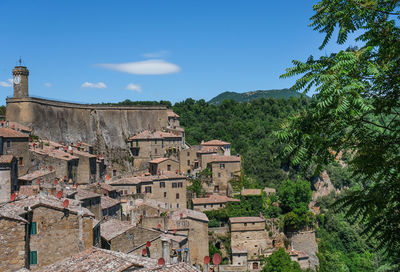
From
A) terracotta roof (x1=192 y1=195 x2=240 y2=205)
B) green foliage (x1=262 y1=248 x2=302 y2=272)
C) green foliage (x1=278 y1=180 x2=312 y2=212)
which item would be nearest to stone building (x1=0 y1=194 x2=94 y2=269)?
green foliage (x1=262 y1=248 x2=302 y2=272)

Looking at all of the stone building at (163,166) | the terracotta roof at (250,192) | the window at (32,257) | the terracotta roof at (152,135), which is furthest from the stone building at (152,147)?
the window at (32,257)

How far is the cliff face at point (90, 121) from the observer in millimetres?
49438

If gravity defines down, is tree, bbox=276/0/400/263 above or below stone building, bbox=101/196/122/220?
above

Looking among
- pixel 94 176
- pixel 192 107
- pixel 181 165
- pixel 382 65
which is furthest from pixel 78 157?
pixel 192 107

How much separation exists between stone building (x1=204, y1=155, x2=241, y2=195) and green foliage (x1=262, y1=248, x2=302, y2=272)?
12.4 metres

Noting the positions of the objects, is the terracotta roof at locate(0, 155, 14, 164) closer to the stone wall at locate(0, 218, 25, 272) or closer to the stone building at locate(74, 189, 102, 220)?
the stone building at locate(74, 189, 102, 220)

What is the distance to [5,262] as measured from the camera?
14016mm

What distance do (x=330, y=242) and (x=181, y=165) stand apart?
20.8m

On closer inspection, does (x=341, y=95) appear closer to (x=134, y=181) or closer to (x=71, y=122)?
(x=134, y=181)

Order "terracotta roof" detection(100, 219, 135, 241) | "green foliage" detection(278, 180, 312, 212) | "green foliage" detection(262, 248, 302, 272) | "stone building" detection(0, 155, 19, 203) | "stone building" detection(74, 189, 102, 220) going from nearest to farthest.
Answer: "terracotta roof" detection(100, 219, 135, 241), "stone building" detection(0, 155, 19, 203), "stone building" detection(74, 189, 102, 220), "green foliage" detection(262, 248, 302, 272), "green foliage" detection(278, 180, 312, 212)

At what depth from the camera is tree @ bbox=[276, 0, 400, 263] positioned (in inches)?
263

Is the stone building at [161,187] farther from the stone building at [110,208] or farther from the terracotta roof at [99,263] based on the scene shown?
the terracotta roof at [99,263]

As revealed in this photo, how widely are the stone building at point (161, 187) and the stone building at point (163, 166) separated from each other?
317 cm

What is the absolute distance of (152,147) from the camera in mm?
57469
